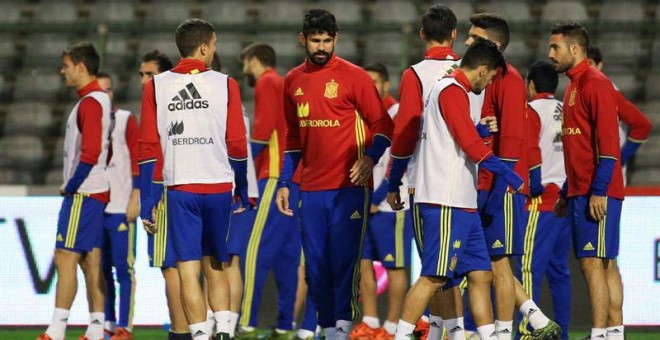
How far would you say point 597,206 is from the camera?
780 cm

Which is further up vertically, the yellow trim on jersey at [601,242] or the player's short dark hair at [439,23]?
the player's short dark hair at [439,23]

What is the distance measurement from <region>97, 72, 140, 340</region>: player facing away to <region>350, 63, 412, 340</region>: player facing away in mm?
1869

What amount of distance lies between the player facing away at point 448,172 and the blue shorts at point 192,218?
1.29 m

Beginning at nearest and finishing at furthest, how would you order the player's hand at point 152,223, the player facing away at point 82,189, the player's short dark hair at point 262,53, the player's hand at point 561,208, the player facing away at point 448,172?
the player facing away at point 448,172 < the player's hand at point 152,223 < the player's hand at point 561,208 < the player facing away at point 82,189 < the player's short dark hair at point 262,53

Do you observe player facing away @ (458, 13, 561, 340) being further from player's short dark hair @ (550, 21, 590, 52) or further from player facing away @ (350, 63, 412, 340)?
player facing away @ (350, 63, 412, 340)

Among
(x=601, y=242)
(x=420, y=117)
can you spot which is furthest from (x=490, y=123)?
(x=601, y=242)

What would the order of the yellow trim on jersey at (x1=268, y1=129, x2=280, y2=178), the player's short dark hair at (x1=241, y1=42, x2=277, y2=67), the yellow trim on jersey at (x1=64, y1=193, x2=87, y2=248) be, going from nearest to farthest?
the yellow trim on jersey at (x1=64, y1=193, x2=87, y2=248) → the yellow trim on jersey at (x1=268, y1=129, x2=280, y2=178) → the player's short dark hair at (x1=241, y1=42, x2=277, y2=67)

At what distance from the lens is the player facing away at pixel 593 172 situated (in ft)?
25.7

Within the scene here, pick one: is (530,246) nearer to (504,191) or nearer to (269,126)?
(504,191)

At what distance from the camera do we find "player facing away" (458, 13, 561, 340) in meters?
7.70

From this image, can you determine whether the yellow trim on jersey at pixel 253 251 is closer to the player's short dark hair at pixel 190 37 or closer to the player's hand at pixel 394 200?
the player's short dark hair at pixel 190 37

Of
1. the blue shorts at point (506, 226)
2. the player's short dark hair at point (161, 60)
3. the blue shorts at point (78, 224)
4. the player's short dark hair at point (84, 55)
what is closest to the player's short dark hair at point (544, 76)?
the blue shorts at point (506, 226)

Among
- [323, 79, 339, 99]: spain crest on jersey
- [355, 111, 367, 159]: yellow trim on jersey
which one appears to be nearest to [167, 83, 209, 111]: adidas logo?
[323, 79, 339, 99]: spain crest on jersey

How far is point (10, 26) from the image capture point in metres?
13.7
